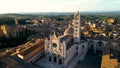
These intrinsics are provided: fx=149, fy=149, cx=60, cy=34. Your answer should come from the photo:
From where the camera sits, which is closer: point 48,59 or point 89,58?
point 48,59

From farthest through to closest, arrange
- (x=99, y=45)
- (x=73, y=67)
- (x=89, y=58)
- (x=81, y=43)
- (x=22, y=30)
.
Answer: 1. (x=22, y=30)
2. (x=99, y=45)
3. (x=81, y=43)
4. (x=89, y=58)
5. (x=73, y=67)

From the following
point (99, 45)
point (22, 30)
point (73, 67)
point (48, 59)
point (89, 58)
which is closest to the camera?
point (73, 67)

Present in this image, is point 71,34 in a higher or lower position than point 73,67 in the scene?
higher

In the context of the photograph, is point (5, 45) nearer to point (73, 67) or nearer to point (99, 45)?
point (73, 67)

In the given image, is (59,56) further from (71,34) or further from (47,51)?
(71,34)

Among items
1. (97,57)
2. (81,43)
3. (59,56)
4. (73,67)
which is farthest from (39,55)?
(97,57)

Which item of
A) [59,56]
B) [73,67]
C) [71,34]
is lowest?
[73,67]

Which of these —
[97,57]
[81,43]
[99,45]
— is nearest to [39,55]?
[81,43]

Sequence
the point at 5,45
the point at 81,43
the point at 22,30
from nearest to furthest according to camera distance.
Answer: the point at 81,43, the point at 5,45, the point at 22,30

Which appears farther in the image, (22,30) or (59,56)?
(22,30)
